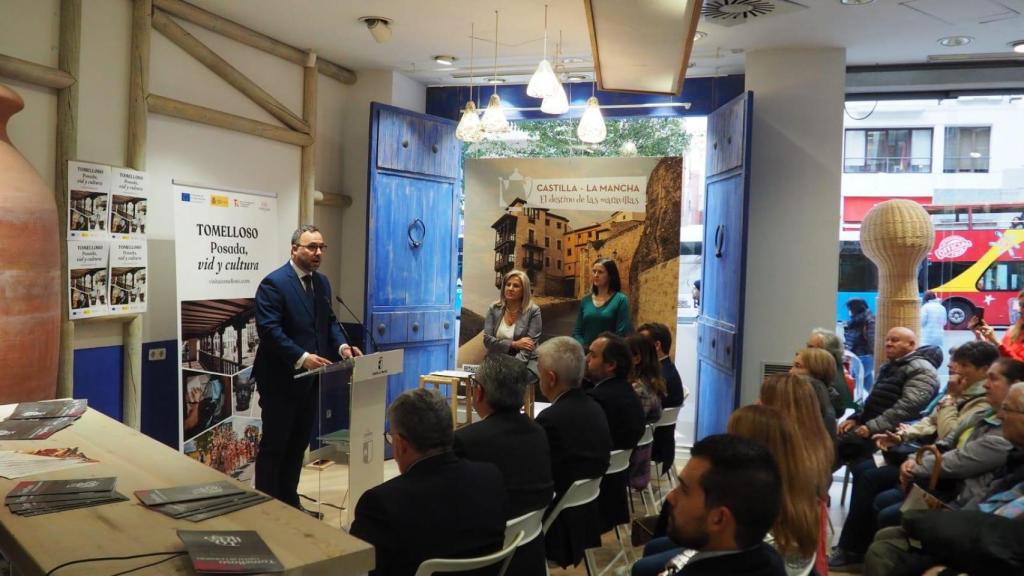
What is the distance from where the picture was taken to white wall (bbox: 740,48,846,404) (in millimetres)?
5836

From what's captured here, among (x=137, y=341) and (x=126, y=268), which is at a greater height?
(x=126, y=268)

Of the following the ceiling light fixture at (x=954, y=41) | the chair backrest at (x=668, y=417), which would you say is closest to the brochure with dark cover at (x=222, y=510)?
the chair backrest at (x=668, y=417)

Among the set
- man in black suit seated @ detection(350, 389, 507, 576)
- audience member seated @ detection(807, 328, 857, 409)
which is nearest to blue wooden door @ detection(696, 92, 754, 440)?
audience member seated @ detection(807, 328, 857, 409)

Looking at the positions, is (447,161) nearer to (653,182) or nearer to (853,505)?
(653,182)

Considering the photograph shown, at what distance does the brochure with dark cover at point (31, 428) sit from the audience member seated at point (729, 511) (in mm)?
2063

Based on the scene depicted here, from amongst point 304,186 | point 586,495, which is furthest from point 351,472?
point 304,186

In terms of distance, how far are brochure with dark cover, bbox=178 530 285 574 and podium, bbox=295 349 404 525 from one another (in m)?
1.84

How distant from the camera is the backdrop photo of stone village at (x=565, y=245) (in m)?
6.24

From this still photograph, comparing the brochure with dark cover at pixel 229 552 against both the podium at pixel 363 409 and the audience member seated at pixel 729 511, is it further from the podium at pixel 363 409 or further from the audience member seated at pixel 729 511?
the podium at pixel 363 409

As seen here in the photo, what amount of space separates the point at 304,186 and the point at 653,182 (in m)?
2.63

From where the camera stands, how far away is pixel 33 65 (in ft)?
13.2

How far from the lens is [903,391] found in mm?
4332

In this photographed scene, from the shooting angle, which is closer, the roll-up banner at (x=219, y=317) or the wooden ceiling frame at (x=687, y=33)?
the wooden ceiling frame at (x=687, y=33)

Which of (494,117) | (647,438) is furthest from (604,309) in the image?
(647,438)
